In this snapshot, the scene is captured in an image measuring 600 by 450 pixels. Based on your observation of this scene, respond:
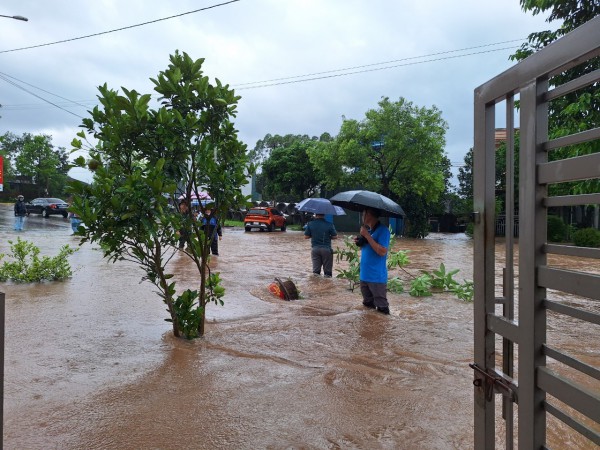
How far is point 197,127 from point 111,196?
1095 mm

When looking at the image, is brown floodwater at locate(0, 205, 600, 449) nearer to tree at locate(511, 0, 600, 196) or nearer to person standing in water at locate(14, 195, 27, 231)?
tree at locate(511, 0, 600, 196)

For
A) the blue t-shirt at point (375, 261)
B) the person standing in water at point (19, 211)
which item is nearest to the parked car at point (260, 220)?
the person standing in water at point (19, 211)

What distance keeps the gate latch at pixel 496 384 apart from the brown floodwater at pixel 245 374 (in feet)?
→ 5.31

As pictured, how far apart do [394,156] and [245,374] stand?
2334cm

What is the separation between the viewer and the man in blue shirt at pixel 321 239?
10.6m

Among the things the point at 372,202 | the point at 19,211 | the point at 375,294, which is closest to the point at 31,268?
the point at 375,294

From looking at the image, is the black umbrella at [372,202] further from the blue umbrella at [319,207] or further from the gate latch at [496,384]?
the gate latch at [496,384]

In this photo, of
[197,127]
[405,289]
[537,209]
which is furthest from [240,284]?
[537,209]

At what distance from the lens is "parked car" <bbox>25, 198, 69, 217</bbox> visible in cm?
3574

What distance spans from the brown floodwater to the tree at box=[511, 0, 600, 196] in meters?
2.26

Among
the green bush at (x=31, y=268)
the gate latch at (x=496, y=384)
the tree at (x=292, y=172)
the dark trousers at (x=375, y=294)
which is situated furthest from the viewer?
the tree at (x=292, y=172)

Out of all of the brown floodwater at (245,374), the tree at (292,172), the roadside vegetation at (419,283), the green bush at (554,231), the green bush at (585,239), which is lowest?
the brown floodwater at (245,374)

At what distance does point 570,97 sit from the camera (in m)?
7.82

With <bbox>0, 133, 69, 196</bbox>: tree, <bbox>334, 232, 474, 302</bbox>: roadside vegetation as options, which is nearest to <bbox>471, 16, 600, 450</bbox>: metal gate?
<bbox>334, 232, 474, 302</bbox>: roadside vegetation
